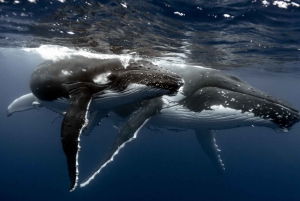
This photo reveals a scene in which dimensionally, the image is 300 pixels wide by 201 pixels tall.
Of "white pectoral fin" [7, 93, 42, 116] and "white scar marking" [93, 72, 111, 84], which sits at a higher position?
"white scar marking" [93, 72, 111, 84]

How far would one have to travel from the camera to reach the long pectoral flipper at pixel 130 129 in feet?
22.2

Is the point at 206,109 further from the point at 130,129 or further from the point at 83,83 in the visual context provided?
the point at 83,83

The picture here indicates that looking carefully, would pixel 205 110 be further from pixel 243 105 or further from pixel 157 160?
pixel 157 160

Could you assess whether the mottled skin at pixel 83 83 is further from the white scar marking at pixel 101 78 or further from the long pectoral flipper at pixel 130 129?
the long pectoral flipper at pixel 130 129

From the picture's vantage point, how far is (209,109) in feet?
25.4

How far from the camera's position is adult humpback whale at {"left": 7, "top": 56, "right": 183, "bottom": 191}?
208 inches

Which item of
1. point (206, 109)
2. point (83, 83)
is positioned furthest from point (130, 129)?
point (206, 109)

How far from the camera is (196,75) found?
9094mm

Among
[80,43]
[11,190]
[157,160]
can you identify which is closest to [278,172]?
[157,160]

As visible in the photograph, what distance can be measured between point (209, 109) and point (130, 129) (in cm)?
245

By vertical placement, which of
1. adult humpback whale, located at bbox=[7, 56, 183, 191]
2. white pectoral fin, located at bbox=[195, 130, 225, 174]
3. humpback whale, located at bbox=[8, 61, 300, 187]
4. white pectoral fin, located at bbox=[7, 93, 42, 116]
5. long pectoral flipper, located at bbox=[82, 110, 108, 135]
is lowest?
white pectoral fin, located at bbox=[195, 130, 225, 174]

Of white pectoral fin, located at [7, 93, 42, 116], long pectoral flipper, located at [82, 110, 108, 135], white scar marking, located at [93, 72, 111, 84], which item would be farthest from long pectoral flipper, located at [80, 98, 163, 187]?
white pectoral fin, located at [7, 93, 42, 116]

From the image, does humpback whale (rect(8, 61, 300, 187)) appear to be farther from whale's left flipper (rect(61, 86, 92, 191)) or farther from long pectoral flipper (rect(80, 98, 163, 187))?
whale's left flipper (rect(61, 86, 92, 191))

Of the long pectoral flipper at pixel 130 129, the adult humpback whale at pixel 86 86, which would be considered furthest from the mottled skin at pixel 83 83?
the long pectoral flipper at pixel 130 129
